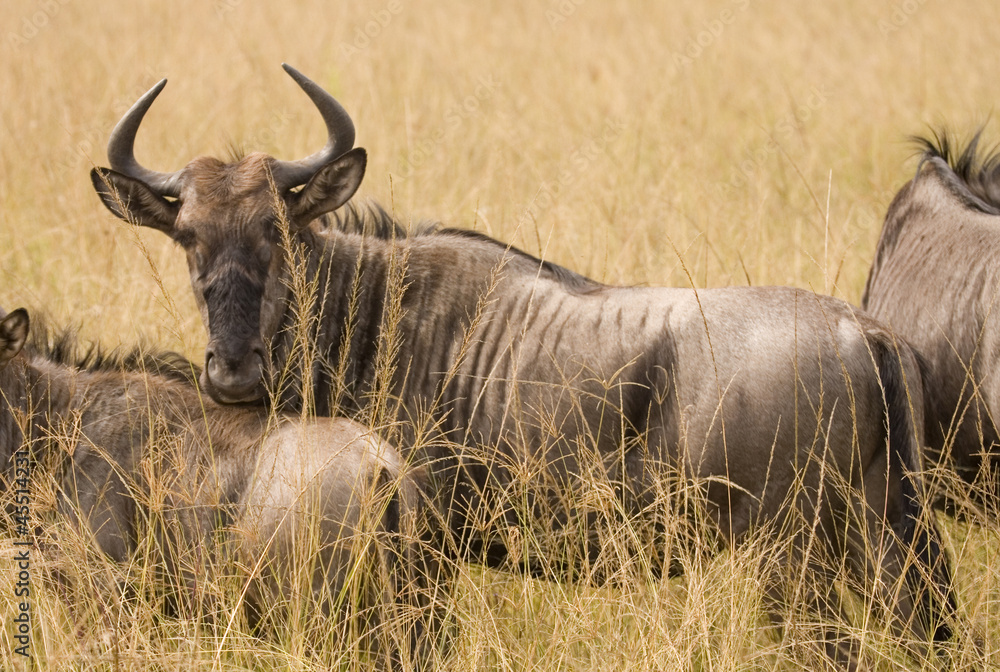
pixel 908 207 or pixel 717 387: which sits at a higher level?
pixel 908 207

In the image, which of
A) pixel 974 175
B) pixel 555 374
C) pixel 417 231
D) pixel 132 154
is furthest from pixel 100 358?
pixel 974 175

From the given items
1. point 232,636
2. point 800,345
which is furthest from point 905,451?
point 232,636

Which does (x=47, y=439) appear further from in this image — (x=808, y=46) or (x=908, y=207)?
(x=808, y=46)

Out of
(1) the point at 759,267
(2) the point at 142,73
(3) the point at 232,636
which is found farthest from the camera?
(2) the point at 142,73

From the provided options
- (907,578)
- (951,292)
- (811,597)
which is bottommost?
(811,597)

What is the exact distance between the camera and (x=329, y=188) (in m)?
4.23

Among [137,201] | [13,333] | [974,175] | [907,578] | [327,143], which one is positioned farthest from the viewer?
[974,175]

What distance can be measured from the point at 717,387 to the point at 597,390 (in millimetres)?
428

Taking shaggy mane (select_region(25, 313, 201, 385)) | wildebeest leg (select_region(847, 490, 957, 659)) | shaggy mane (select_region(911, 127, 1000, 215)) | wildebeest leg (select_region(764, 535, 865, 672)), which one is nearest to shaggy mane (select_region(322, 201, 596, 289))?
shaggy mane (select_region(25, 313, 201, 385))

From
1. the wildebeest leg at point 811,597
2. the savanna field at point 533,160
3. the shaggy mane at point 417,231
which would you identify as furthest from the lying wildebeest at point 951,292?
the shaggy mane at point 417,231

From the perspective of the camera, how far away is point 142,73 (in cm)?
1021

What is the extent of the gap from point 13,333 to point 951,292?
11.0ft

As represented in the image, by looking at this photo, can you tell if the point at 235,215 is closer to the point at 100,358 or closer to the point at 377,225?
the point at 377,225

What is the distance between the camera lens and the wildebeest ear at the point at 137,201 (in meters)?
4.07
